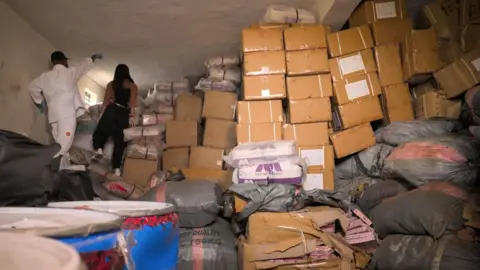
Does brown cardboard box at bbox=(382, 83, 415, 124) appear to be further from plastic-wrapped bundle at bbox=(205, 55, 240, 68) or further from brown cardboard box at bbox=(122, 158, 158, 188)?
brown cardboard box at bbox=(122, 158, 158, 188)

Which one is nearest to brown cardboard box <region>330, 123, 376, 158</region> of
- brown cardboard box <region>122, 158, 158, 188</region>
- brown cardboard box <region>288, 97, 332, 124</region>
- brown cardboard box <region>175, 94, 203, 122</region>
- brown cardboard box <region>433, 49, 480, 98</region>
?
brown cardboard box <region>288, 97, 332, 124</region>

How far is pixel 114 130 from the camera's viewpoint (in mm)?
4309

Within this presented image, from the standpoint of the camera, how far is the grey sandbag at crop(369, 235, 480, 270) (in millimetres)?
1698

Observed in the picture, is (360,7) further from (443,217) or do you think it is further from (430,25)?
(443,217)

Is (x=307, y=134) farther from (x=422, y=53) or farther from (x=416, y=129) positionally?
(x=422, y=53)

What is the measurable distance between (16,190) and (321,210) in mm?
1841

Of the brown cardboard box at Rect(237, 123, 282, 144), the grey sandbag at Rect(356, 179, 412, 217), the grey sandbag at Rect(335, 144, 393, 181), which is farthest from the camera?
the brown cardboard box at Rect(237, 123, 282, 144)

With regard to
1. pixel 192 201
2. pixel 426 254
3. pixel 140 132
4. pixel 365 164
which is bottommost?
pixel 426 254

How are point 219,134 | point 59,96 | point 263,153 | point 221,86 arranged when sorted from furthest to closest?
point 221,86 → point 219,134 → point 59,96 → point 263,153

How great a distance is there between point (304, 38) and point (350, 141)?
954mm

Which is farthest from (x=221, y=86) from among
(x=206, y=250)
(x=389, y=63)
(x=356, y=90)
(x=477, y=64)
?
(x=477, y=64)

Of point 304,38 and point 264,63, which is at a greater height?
point 304,38

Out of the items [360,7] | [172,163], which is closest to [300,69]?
[360,7]

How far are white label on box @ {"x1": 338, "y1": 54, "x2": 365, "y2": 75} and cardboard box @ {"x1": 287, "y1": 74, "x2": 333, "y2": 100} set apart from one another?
0.17 meters
